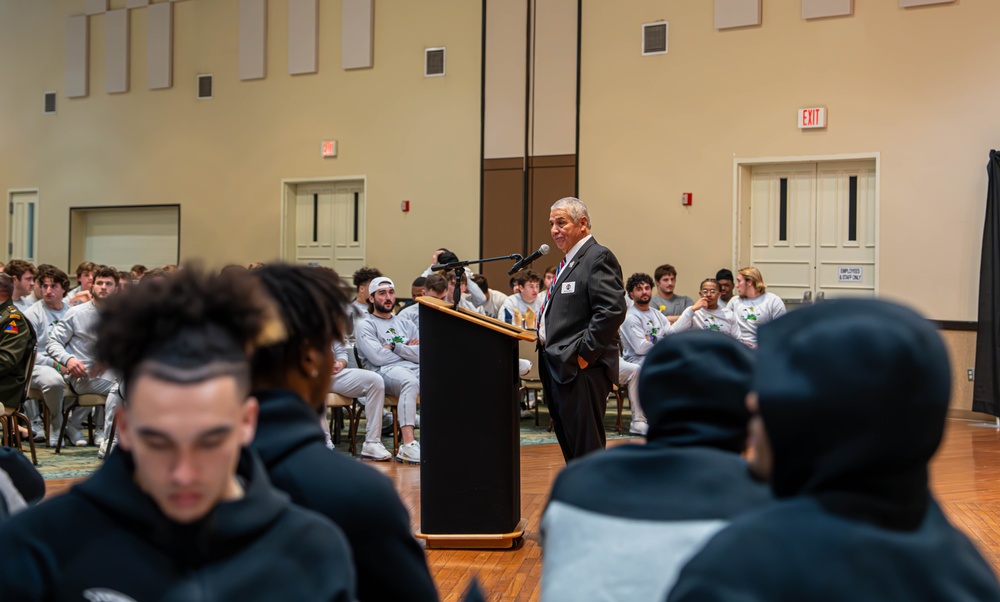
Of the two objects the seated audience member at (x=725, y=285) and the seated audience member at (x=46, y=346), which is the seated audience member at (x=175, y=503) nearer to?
the seated audience member at (x=46, y=346)

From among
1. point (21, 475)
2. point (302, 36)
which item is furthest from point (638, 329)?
point (21, 475)

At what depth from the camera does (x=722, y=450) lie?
1534 millimetres

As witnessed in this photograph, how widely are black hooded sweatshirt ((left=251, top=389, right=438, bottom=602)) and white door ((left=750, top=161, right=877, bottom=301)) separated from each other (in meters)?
8.50

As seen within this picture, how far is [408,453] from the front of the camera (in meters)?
6.78

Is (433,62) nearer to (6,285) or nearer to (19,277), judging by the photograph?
(19,277)

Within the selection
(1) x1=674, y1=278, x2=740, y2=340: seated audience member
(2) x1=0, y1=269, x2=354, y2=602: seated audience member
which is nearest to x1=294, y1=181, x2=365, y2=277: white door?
(1) x1=674, y1=278, x2=740, y2=340: seated audience member

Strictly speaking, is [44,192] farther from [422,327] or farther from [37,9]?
[422,327]

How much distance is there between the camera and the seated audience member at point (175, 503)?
1.11 m

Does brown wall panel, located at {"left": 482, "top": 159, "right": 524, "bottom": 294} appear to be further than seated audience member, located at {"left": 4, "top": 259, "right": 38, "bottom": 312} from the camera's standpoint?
Yes

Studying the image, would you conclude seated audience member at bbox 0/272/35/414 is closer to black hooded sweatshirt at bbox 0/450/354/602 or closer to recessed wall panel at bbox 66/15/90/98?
black hooded sweatshirt at bbox 0/450/354/602

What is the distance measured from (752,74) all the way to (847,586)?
9006 millimetres

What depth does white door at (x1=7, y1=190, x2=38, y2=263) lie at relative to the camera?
1317 cm

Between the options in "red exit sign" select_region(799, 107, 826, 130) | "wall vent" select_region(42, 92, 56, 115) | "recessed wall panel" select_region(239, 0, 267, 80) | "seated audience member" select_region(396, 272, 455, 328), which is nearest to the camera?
"seated audience member" select_region(396, 272, 455, 328)

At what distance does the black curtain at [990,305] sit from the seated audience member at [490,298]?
446 cm
